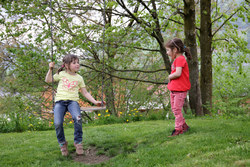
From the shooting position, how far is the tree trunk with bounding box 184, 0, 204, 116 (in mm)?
9219

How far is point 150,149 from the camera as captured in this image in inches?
162

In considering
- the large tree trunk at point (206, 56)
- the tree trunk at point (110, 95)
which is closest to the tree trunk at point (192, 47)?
the large tree trunk at point (206, 56)

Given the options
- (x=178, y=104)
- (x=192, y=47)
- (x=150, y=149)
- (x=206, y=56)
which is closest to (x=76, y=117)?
(x=150, y=149)

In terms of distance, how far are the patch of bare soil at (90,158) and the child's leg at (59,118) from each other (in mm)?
350

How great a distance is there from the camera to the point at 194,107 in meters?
9.80

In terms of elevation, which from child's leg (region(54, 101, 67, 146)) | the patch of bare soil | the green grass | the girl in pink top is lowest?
the patch of bare soil

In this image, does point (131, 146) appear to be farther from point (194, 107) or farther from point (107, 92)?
point (107, 92)

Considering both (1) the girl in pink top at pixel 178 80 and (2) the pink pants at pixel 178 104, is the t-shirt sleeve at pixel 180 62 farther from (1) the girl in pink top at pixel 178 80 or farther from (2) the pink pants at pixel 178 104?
(2) the pink pants at pixel 178 104

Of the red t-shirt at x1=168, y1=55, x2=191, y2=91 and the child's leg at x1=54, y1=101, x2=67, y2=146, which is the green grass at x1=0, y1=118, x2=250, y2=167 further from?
the red t-shirt at x1=168, y1=55, x2=191, y2=91

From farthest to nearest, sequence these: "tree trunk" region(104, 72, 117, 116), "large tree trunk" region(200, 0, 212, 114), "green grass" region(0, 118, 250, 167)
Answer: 1. "tree trunk" region(104, 72, 117, 116)
2. "large tree trunk" region(200, 0, 212, 114)
3. "green grass" region(0, 118, 250, 167)

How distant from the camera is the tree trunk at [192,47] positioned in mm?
9219

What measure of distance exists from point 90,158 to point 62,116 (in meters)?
0.81

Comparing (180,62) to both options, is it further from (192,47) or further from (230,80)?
(230,80)

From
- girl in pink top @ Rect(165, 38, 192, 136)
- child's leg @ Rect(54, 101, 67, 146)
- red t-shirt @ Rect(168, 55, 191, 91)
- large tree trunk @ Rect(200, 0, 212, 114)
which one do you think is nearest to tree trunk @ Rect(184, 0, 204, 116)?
large tree trunk @ Rect(200, 0, 212, 114)
